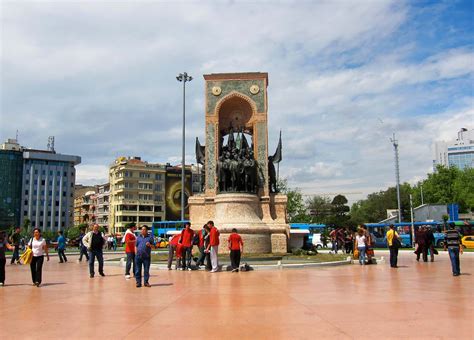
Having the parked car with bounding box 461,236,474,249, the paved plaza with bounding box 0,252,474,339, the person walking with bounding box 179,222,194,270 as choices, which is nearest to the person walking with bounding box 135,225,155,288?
the paved plaza with bounding box 0,252,474,339

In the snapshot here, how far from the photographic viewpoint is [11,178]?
109 m

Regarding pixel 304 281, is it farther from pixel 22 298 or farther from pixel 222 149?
pixel 222 149

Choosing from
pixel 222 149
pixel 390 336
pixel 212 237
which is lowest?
pixel 390 336

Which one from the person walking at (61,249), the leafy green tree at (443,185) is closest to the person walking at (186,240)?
the person walking at (61,249)

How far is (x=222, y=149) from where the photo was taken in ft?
83.6

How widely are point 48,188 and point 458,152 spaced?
151718mm

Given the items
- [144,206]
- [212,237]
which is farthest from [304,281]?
[144,206]

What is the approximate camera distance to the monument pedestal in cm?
2189

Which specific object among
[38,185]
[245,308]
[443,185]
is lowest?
[245,308]

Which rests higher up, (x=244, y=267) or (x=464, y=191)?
(x=464, y=191)

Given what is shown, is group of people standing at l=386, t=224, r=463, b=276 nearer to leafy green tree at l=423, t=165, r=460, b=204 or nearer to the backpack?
the backpack

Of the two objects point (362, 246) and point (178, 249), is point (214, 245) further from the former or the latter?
point (362, 246)

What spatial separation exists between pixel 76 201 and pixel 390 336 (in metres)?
138

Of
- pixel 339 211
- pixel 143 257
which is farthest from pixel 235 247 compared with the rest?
pixel 339 211
